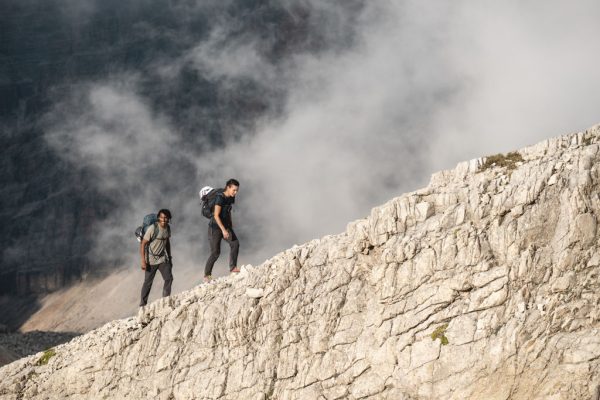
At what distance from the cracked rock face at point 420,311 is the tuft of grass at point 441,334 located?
0.02 metres

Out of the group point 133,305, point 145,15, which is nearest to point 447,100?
point 145,15

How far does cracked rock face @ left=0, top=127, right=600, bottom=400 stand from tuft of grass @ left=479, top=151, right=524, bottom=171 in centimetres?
11

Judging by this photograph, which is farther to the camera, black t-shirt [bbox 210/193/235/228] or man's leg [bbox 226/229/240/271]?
man's leg [bbox 226/229/240/271]

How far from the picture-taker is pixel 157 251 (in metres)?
24.3

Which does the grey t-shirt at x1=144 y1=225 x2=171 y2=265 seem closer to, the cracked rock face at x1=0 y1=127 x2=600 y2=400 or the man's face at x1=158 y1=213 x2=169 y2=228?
the man's face at x1=158 y1=213 x2=169 y2=228

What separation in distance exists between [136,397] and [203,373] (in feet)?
7.08

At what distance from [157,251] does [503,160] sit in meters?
10.4

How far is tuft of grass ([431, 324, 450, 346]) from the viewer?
56.9 ft

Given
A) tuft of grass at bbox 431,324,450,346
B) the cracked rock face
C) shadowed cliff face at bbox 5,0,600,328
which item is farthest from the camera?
shadowed cliff face at bbox 5,0,600,328

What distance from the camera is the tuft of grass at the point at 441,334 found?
56.9ft

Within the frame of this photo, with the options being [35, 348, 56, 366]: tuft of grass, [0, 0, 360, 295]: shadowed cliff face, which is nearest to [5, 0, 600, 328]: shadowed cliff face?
[0, 0, 360, 295]: shadowed cliff face

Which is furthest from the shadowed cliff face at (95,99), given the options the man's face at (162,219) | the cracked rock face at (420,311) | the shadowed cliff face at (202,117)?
the cracked rock face at (420,311)

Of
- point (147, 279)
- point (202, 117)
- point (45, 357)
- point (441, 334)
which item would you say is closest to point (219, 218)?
point (147, 279)

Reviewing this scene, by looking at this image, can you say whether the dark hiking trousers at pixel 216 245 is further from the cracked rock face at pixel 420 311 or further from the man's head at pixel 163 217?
the cracked rock face at pixel 420 311
